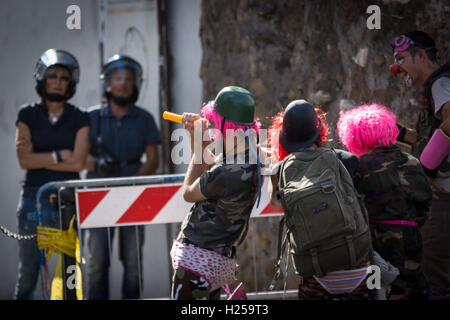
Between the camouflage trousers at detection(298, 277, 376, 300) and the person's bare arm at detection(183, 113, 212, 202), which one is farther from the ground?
the person's bare arm at detection(183, 113, 212, 202)

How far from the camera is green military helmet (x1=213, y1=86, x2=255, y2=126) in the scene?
9.32ft

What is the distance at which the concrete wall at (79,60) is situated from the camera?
19.2ft

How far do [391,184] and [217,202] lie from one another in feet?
3.06

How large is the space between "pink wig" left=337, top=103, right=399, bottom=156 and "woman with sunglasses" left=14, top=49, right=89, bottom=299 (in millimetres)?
2572

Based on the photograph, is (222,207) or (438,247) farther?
(438,247)

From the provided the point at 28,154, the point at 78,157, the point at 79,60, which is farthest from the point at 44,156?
the point at 79,60

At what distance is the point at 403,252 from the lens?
3.00 meters

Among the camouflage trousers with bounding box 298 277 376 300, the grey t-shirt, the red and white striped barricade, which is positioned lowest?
the camouflage trousers with bounding box 298 277 376 300

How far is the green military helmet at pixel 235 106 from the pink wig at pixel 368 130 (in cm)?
59

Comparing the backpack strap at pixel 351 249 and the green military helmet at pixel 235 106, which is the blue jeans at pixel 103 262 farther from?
the backpack strap at pixel 351 249

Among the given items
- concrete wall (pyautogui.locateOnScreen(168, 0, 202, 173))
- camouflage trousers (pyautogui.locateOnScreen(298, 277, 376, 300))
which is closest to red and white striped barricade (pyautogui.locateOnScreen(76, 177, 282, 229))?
camouflage trousers (pyautogui.locateOnScreen(298, 277, 376, 300))

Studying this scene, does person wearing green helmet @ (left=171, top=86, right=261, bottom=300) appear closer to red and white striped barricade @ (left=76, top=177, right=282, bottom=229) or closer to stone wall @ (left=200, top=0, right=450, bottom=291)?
red and white striped barricade @ (left=76, top=177, right=282, bottom=229)

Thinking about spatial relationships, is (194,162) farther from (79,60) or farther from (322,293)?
(79,60)

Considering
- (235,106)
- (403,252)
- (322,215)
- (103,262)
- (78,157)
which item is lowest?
(103,262)
